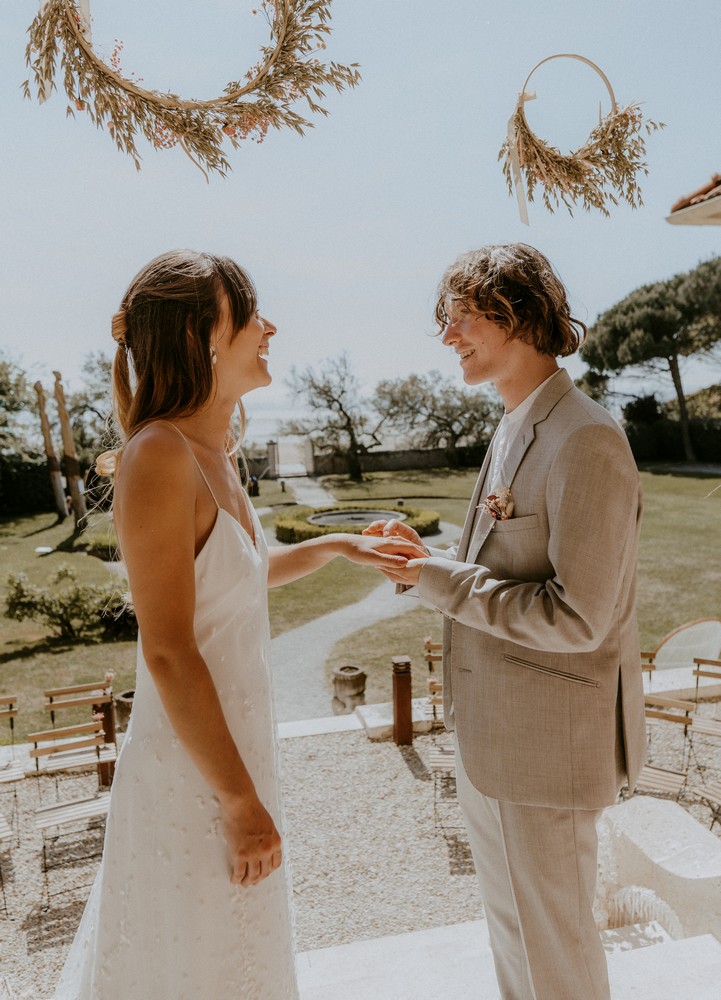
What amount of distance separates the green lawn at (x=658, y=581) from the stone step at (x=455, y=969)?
7.51 m

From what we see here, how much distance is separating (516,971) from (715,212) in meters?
2.44

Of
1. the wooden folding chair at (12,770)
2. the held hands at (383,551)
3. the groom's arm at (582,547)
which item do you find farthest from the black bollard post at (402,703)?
the groom's arm at (582,547)

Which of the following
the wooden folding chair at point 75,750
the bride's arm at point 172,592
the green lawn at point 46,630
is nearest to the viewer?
the bride's arm at point 172,592

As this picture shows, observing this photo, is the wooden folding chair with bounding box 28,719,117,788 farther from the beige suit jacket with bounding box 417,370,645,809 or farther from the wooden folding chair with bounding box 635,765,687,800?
the beige suit jacket with bounding box 417,370,645,809

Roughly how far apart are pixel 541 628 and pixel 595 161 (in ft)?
6.76

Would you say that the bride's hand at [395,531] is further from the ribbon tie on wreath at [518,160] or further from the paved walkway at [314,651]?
the paved walkway at [314,651]

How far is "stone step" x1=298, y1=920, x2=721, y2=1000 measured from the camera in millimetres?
2105

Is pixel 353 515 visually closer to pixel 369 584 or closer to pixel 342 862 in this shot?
pixel 369 584

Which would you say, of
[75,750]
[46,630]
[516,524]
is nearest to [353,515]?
[46,630]

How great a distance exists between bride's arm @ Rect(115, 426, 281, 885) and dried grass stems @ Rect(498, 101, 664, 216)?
6.80 feet

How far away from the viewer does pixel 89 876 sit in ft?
14.0

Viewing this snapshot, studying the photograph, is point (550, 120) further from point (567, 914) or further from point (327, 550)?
point (567, 914)

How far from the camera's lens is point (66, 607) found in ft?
39.6

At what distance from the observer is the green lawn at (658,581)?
12322 millimetres
